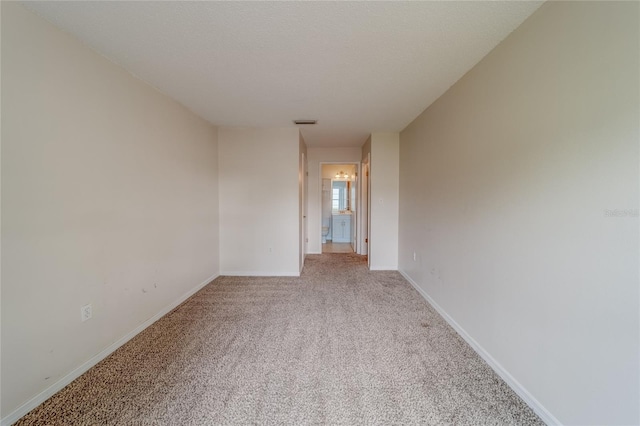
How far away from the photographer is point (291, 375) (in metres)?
1.67

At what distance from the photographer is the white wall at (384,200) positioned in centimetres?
412

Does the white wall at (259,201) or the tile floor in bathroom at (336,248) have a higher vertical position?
the white wall at (259,201)

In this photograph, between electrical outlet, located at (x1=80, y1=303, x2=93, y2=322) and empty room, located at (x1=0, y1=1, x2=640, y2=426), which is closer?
empty room, located at (x1=0, y1=1, x2=640, y2=426)

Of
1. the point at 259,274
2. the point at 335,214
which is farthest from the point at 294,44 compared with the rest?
the point at 335,214

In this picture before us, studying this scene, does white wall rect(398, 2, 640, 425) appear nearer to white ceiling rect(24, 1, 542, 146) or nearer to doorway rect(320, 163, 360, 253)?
white ceiling rect(24, 1, 542, 146)

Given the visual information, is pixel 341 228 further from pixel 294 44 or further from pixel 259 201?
pixel 294 44

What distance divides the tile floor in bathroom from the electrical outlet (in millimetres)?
4450

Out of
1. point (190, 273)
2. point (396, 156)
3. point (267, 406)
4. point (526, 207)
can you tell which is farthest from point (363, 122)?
point (267, 406)

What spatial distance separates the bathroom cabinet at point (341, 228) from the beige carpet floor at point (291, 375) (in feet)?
14.4

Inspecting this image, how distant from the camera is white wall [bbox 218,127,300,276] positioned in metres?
3.81

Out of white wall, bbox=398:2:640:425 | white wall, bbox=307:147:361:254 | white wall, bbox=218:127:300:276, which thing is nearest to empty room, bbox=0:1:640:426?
white wall, bbox=398:2:640:425

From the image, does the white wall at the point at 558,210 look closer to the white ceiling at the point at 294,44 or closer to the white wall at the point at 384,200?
the white ceiling at the point at 294,44

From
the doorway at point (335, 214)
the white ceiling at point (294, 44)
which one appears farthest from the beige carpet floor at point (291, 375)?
the doorway at point (335, 214)

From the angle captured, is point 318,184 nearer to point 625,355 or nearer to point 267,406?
point 267,406
